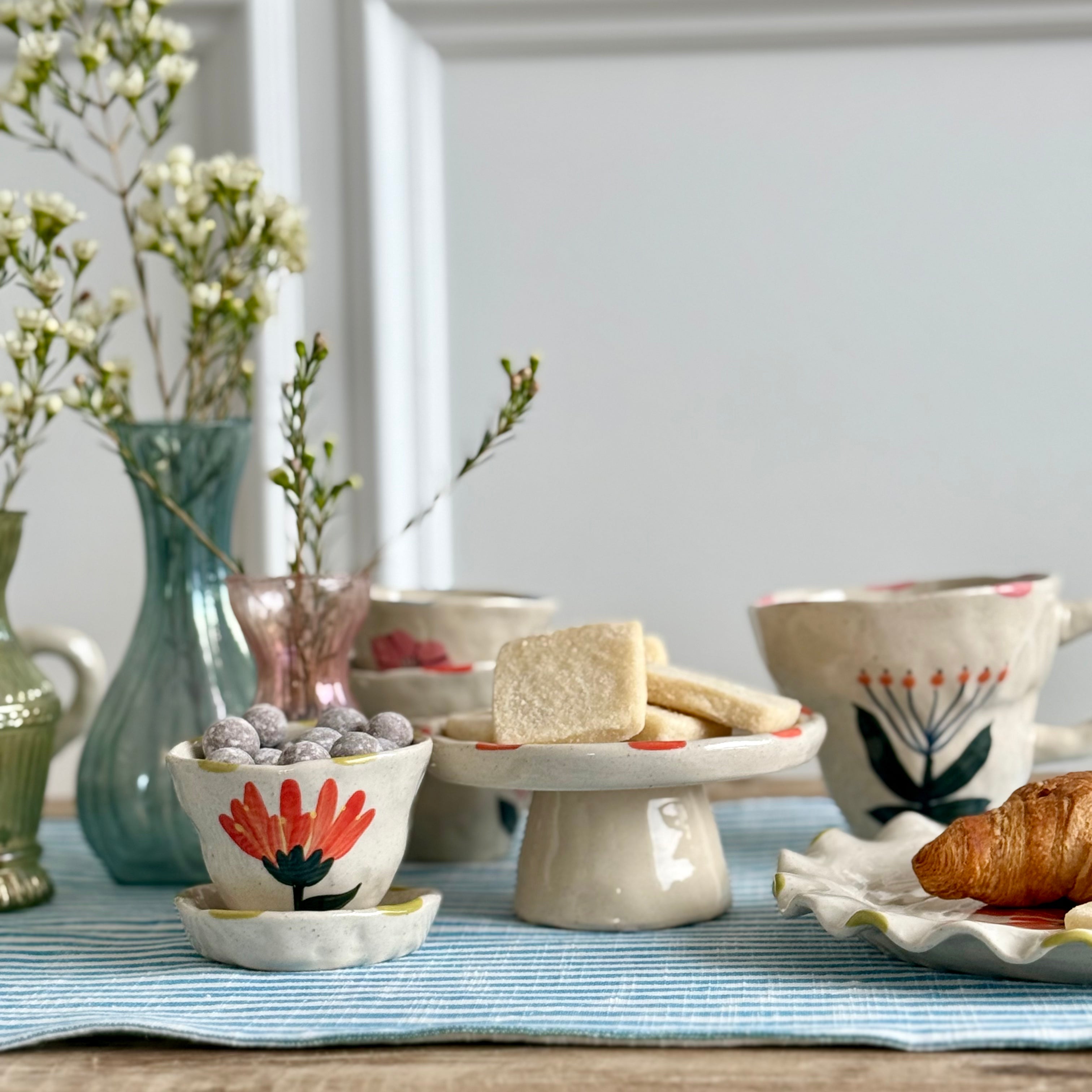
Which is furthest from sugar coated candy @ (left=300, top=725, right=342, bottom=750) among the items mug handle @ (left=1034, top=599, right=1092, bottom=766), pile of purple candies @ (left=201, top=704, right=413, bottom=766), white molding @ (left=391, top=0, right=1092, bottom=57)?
white molding @ (left=391, top=0, right=1092, bottom=57)

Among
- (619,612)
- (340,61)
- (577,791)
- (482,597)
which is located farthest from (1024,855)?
(340,61)

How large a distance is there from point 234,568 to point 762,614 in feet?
1.04

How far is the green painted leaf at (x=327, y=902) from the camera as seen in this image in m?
0.58

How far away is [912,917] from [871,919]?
0.02m

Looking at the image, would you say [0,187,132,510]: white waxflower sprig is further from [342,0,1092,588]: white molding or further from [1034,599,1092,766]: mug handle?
[1034,599,1092,766]: mug handle

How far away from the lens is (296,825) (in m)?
0.57

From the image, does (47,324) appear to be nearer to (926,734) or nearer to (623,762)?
(623,762)

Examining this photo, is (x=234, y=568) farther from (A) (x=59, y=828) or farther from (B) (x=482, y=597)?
(A) (x=59, y=828)

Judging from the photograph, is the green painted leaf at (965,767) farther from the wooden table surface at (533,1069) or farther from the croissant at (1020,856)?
the wooden table surface at (533,1069)

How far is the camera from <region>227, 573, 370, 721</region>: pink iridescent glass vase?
27.4 inches

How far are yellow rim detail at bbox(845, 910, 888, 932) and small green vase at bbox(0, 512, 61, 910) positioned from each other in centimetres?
47

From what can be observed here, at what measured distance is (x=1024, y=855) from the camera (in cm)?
56

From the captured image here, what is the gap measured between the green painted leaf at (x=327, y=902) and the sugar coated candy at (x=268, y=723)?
0.26 feet

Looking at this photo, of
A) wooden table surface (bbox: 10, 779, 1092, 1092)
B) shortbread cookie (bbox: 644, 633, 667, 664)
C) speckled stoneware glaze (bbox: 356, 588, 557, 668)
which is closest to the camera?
wooden table surface (bbox: 10, 779, 1092, 1092)
